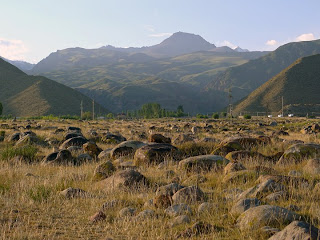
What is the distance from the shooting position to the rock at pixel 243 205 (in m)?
5.51

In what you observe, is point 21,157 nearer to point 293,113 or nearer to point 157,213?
point 157,213

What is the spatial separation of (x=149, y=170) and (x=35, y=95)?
4427 inches

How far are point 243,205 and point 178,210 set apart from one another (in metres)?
0.99

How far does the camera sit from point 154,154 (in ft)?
36.9

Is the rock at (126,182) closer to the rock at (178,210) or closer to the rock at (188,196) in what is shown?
the rock at (188,196)

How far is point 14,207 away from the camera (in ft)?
20.2

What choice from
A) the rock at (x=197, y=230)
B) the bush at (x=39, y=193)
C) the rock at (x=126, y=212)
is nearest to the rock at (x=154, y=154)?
the bush at (x=39, y=193)

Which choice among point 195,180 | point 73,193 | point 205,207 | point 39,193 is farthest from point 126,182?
point 205,207

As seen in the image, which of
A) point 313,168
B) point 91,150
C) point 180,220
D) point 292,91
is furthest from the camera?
point 292,91

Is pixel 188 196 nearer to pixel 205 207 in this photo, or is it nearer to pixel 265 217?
pixel 205 207

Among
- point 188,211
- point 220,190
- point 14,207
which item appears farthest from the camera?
point 220,190

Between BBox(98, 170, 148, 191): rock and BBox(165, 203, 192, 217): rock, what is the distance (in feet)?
5.45

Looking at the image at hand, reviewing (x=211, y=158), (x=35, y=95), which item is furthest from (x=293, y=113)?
(x=211, y=158)

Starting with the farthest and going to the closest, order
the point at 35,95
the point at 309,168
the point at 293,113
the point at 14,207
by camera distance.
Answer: the point at 35,95 < the point at 293,113 < the point at 309,168 < the point at 14,207
